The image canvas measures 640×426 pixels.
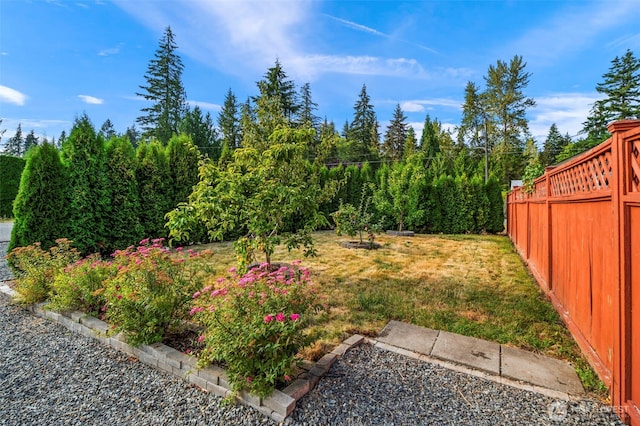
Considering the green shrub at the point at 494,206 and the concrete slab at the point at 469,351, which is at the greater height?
the green shrub at the point at 494,206

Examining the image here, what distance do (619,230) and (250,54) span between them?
7.80 meters

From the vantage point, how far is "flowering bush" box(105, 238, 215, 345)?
7.75 feet

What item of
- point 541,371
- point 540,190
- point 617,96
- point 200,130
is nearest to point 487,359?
point 541,371

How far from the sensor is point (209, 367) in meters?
2.01

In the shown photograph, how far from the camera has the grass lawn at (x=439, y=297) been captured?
2.71 meters

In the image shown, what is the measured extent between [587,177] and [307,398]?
2.68 m

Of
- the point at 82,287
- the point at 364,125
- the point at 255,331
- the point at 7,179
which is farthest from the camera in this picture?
the point at 364,125

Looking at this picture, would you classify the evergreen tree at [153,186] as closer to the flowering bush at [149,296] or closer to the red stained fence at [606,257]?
the flowering bush at [149,296]

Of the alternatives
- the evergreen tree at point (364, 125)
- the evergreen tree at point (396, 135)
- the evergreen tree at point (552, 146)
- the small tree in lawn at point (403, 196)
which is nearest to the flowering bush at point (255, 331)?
the small tree in lawn at point (403, 196)

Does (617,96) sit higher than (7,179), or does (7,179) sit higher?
(617,96)

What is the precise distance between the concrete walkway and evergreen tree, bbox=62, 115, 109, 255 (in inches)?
229

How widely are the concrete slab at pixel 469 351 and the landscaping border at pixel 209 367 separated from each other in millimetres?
687

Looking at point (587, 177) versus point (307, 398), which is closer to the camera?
point (307, 398)

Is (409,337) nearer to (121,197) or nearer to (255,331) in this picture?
(255,331)
